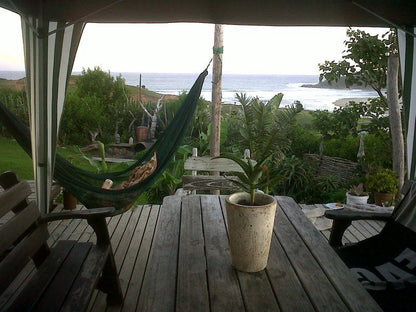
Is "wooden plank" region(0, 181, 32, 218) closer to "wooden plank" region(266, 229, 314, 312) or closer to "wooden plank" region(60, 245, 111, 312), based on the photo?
"wooden plank" region(60, 245, 111, 312)

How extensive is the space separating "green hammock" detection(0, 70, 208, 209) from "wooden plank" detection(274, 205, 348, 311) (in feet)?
4.93

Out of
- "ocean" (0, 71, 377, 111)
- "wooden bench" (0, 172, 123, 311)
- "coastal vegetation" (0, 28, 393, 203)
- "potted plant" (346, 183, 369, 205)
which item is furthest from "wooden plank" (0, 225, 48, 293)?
"ocean" (0, 71, 377, 111)

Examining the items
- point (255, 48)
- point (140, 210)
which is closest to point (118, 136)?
point (140, 210)

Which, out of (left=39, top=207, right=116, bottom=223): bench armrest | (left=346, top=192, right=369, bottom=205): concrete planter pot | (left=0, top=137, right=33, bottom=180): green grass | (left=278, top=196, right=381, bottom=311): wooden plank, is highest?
(left=278, top=196, right=381, bottom=311): wooden plank

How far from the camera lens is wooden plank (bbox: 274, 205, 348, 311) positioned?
98 centimetres

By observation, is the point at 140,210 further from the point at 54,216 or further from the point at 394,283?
the point at 394,283

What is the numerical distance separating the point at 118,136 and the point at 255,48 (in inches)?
993

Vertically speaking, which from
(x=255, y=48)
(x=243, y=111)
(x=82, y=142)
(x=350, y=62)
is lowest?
(x=82, y=142)

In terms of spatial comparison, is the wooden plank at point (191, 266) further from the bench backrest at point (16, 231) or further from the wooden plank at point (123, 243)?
the wooden plank at point (123, 243)

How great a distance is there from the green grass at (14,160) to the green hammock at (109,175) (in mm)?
3498

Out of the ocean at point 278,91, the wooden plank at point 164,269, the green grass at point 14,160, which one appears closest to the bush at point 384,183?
the ocean at point 278,91

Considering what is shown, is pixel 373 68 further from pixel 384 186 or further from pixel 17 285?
pixel 17 285

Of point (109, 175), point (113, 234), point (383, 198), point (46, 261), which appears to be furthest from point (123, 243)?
point (383, 198)

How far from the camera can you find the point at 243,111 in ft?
15.5
